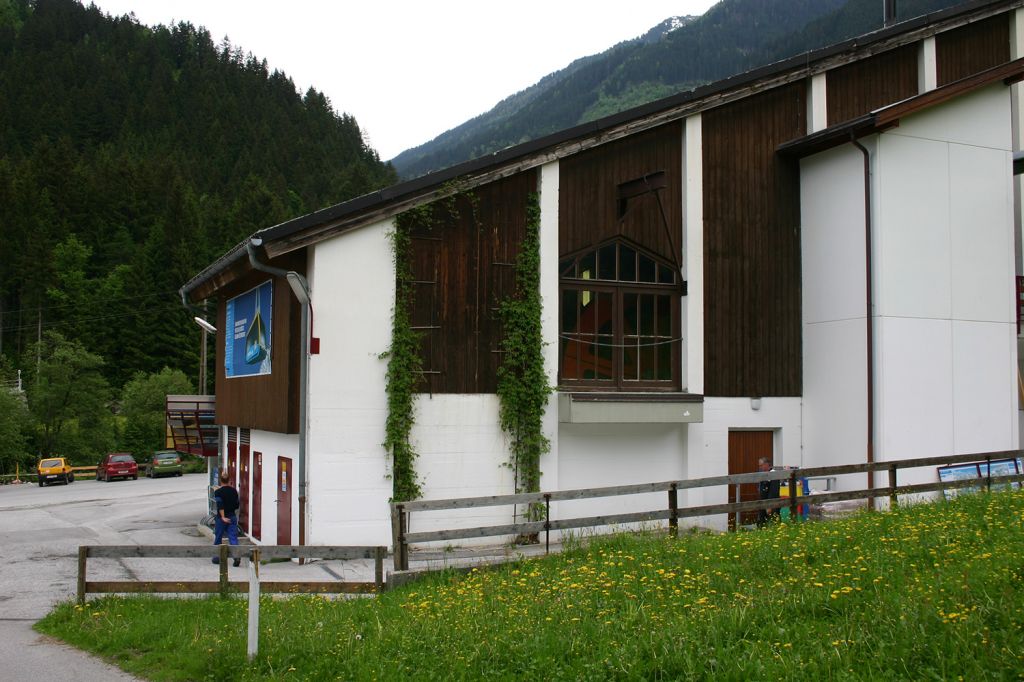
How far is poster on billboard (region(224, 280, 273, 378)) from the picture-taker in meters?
18.0

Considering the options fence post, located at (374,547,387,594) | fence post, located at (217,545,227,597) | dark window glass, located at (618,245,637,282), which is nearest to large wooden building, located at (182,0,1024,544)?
dark window glass, located at (618,245,637,282)

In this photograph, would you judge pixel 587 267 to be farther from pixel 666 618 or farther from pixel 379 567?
pixel 666 618

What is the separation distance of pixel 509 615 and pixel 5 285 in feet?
282

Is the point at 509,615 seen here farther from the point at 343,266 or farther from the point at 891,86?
the point at 891,86

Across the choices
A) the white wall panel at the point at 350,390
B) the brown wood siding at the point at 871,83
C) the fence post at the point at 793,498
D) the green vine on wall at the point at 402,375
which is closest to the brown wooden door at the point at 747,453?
the fence post at the point at 793,498

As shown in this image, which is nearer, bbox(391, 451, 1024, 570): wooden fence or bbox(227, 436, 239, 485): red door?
bbox(391, 451, 1024, 570): wooden fence

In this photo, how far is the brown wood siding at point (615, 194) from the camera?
17500 millimetres

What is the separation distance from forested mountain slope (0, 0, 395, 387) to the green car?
21.3 m

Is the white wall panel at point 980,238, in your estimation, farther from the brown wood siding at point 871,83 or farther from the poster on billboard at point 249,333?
the poster on billboard at point 249,333

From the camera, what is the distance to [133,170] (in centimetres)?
10038

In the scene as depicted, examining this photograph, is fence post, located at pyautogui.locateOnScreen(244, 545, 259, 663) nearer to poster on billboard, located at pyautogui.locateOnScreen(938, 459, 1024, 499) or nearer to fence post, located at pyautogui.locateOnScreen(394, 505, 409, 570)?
fence post, located at pyautogui.locateOnScreen(394, 505, 409, 570)

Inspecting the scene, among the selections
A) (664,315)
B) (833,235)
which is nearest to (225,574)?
(664,315)

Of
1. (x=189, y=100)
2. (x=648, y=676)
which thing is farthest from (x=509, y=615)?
(x=189, y=100)

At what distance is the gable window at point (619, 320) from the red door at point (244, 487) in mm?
7933
